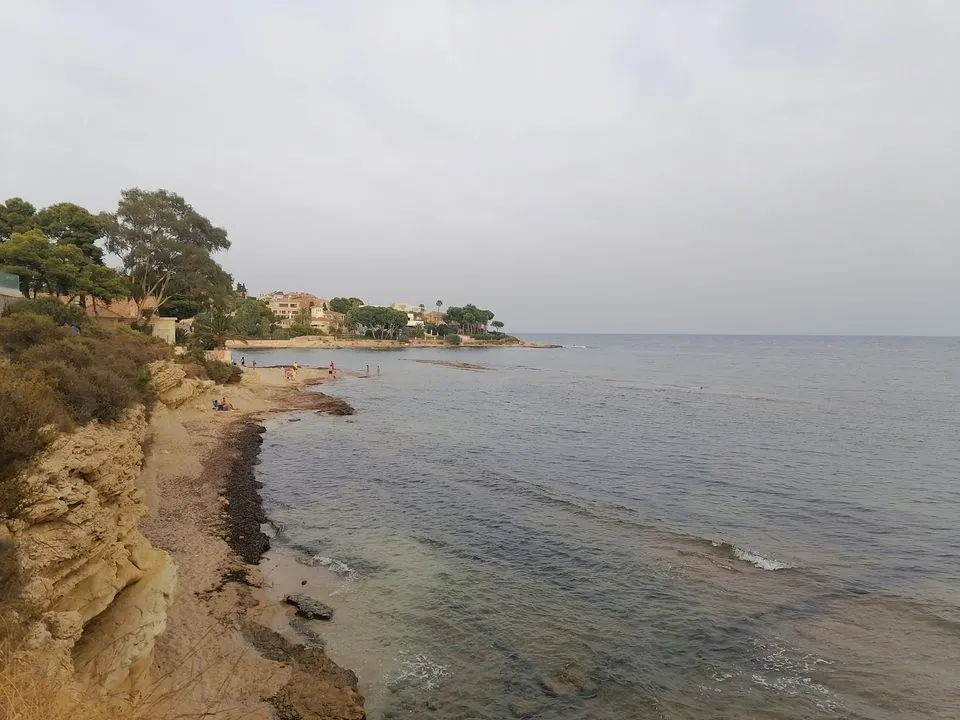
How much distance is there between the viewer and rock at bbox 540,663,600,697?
31.2 ft

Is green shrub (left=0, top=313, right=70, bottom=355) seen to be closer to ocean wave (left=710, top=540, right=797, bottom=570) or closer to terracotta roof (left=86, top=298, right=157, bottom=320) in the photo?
ocean wave (left=710, top=540, right=797, bottom=570)

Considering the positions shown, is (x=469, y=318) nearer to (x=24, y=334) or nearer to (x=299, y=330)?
(x=299, y=330)

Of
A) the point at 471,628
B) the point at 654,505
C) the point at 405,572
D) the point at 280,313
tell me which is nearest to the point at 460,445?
the point at 654,505

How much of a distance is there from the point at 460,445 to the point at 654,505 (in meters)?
13.2

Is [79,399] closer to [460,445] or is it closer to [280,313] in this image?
[460,445]

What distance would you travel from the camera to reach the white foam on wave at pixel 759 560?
1452cm

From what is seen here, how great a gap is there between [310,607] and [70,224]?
1409 inches

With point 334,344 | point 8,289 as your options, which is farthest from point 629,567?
point 334,344

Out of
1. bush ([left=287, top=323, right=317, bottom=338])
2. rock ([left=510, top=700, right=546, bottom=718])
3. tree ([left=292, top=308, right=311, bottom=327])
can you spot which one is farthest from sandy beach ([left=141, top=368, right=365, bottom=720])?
tree ([left=292, top=308, right=311, bottom=327])

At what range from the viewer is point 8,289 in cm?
2612

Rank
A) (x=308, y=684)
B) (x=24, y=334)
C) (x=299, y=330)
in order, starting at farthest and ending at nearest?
(x=299, y=330) < (x=24, y=334) < (x=308, y=684)

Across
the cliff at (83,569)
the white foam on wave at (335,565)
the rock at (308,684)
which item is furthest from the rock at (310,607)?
the cliff at (83,569)

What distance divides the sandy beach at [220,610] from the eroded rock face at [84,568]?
32.6 inches

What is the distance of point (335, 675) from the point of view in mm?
9445
